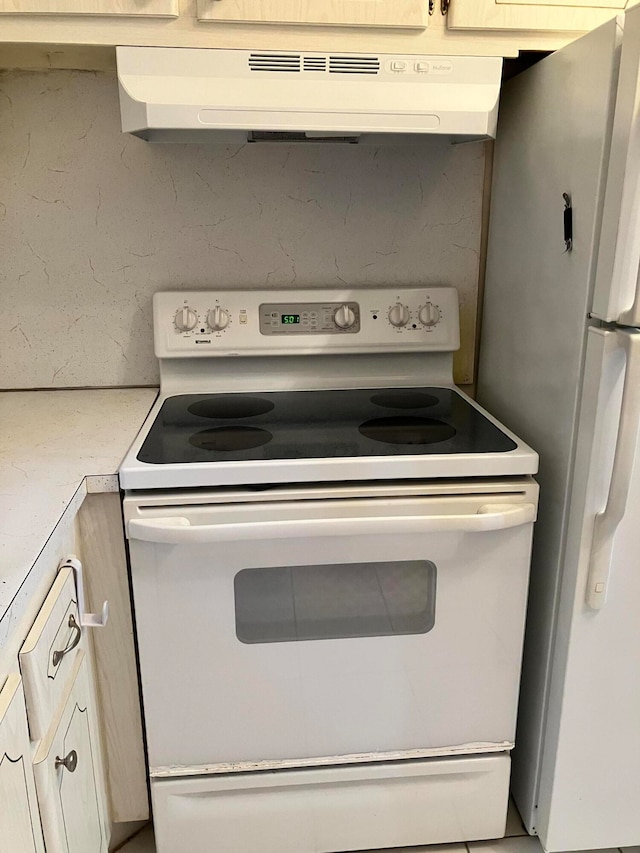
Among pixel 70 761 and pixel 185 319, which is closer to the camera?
pixel 70 761

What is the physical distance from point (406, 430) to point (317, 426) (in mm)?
172

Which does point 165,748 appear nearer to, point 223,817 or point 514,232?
point 223,817

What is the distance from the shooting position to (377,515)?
118cm

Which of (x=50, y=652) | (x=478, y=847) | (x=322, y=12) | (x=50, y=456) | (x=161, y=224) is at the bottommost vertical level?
(x=478, y=847)

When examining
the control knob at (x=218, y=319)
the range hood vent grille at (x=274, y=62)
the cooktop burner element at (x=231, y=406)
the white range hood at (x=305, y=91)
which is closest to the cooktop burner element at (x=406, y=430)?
the cooktop burner element at (x=231, y=406)

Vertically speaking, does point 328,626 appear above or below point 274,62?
below

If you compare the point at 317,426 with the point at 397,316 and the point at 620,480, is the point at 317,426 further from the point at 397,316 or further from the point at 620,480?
the point at 620,480

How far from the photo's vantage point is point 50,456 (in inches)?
48.2

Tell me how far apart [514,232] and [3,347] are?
1170 mm

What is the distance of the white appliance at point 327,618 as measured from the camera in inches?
45.7

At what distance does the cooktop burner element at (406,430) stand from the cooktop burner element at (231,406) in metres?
0.25

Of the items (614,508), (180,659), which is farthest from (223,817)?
(614,508)

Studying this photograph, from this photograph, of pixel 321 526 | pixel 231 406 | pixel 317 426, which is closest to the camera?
pixel 321 526

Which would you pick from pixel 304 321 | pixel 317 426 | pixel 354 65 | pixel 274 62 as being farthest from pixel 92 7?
pixel 317 426
